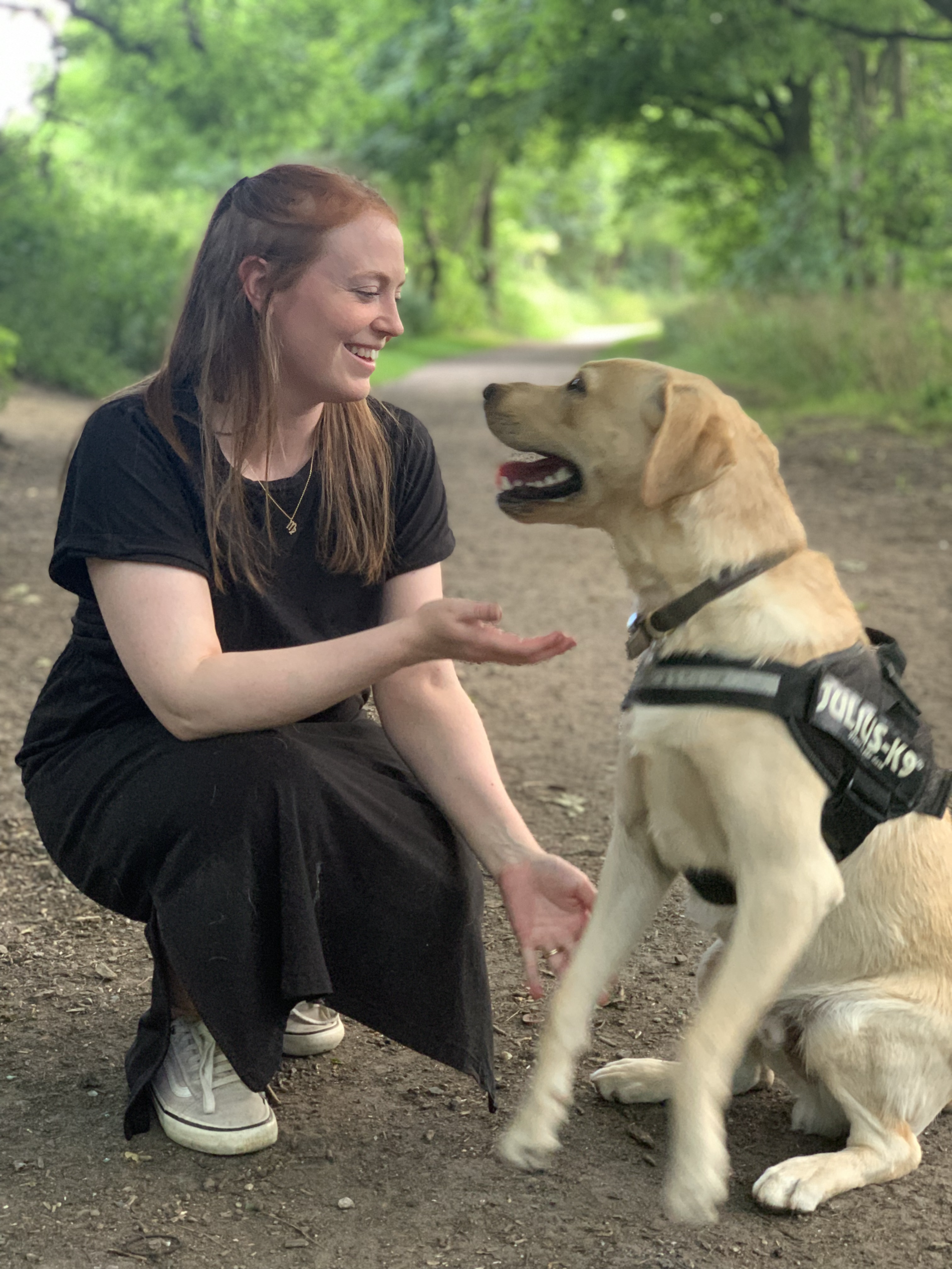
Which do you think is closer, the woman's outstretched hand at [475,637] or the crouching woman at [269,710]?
the woman's outstretched hand at [475,637]

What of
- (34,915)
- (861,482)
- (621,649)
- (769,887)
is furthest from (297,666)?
(861,482)

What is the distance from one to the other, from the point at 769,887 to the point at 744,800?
0.48 ft

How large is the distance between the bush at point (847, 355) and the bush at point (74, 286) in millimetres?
7139

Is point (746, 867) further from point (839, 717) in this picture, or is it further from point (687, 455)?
point (687, 455)

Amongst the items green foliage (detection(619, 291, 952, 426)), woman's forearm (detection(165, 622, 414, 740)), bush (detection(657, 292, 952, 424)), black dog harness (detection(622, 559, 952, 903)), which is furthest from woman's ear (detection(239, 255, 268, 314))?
bush (detection(657, 292, 952, 424))

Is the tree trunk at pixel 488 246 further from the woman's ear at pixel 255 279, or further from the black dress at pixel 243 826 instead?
the black dress at pixel 243 826

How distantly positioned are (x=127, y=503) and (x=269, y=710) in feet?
1.52

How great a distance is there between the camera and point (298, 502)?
2588 millimetres

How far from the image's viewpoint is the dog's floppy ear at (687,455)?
7.64ft

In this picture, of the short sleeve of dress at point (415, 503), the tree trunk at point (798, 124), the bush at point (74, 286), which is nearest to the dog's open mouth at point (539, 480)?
the short sleeve of dress at point (415, 503)

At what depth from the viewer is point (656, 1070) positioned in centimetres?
263

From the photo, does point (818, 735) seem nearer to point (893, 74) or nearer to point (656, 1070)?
point (656, 1070)

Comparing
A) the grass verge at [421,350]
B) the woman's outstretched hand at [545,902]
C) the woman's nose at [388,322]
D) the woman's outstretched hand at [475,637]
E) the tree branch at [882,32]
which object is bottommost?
the grass verge at [421,350]

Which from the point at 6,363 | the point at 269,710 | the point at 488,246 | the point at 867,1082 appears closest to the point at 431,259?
the point at 488,246
